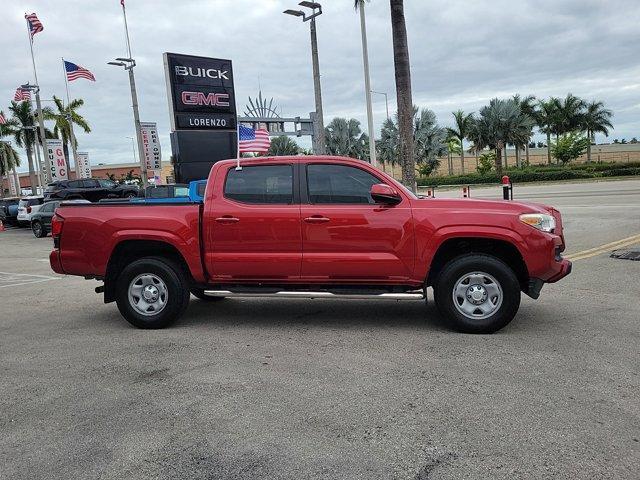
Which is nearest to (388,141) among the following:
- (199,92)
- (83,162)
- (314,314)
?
(83,162)

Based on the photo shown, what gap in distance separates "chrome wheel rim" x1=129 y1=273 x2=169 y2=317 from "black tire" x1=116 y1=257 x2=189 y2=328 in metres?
0.04

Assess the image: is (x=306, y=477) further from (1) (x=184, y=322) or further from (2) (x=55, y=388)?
(1) (x=184, y=322)

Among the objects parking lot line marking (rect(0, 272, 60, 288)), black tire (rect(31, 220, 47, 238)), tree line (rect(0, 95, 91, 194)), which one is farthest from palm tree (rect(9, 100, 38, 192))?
parking lot line marking (rect(0, 272, 60, 288))

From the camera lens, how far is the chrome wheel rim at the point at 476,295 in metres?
5.68

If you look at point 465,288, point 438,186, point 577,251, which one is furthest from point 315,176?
point 438,186

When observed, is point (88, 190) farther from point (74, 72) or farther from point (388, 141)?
point (388, 141)

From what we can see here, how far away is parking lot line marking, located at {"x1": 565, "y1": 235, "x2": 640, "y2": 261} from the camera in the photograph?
10.2 m

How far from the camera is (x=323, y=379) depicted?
179 inches

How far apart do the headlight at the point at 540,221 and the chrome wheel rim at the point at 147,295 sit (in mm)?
3986

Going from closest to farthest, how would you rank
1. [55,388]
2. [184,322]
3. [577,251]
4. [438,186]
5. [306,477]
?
[306,477]
[55,388]
[184,322]
[577,251]
[438,186]

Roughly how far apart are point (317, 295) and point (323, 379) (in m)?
1.48

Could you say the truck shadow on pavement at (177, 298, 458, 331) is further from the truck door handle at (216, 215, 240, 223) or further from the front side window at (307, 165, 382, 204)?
the front side window at (307, 165, 382, 204)

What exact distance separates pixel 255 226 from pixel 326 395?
230 centimetres

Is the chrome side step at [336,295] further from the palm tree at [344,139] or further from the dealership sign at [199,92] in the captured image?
the palm tree at [344,139]
